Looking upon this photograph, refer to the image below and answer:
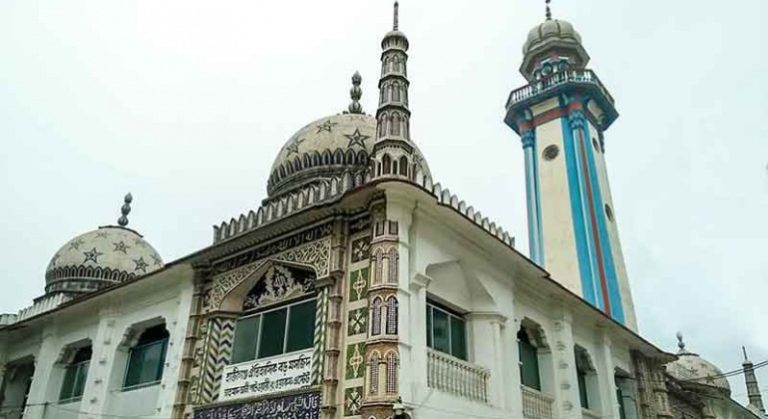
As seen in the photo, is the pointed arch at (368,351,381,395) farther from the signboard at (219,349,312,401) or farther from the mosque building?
the signboard at (219,349,312,401)

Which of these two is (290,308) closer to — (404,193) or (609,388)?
(404,193)

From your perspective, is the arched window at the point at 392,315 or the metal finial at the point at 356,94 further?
the metal finial at the point at 356,94

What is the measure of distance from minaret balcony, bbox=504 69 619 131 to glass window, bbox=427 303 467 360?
1708cm

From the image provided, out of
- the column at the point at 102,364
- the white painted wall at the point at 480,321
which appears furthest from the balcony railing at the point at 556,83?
the column at the point at 102,364

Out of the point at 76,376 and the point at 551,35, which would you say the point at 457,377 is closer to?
the point at 76,376

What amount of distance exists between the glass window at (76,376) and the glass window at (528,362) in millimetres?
10089

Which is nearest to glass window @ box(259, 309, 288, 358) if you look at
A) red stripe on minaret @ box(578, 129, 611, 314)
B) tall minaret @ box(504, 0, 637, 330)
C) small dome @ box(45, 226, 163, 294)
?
small dome @ box(45, 226, 163, 294)

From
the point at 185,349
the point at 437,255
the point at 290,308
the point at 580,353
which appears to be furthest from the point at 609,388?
the point at 185,349

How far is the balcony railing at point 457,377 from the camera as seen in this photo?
10398mm

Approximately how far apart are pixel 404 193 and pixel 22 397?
1440cm

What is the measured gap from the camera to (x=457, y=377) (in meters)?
10.8

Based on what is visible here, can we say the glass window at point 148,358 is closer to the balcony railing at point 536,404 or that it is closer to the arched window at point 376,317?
the arched window at point 376,317

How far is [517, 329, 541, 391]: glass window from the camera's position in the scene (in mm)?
13211

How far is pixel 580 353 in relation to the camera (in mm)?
15195
